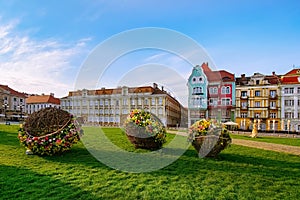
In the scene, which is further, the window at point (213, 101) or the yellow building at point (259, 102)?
the window at point (213, 101)

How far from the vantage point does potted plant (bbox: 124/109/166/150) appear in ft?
34.1

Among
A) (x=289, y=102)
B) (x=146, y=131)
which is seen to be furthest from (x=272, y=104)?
(x=146, y=131)

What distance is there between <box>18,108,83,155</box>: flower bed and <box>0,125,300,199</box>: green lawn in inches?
14.3

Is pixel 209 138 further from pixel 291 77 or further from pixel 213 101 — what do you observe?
pixel 291 77

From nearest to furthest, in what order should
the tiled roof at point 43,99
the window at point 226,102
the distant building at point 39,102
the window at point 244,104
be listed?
1. the window at point 244,104
2. the window at point 226,102
3. the distant building at point 39,102
4. the tiled roof at point 43,99

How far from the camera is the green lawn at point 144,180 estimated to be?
5.30 m

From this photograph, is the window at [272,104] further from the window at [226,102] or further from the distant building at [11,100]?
the distant building at [11,100]

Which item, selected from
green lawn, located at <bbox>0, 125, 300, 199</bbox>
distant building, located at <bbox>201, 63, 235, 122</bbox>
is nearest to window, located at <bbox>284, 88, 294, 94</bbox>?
distant building, located at <bbox>201, 63, 235, 122</bbox>

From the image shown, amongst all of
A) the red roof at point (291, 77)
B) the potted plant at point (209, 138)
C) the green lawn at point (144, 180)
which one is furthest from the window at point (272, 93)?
the potted plant at point (209, 138)

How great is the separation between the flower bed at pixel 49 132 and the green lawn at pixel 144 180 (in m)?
0.36

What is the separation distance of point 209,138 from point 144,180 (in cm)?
389

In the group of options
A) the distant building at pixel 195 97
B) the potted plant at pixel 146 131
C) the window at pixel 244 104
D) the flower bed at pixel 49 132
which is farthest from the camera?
the window at pixel 244 104

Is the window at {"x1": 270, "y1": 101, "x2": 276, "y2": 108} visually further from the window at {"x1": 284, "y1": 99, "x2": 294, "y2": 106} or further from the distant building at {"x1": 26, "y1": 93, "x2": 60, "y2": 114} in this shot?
the distant building at {"x1": 26, "y1": 93, "x2": 60, "y2": 114}

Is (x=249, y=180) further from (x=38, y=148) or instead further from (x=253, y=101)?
(x=253, y=101)
